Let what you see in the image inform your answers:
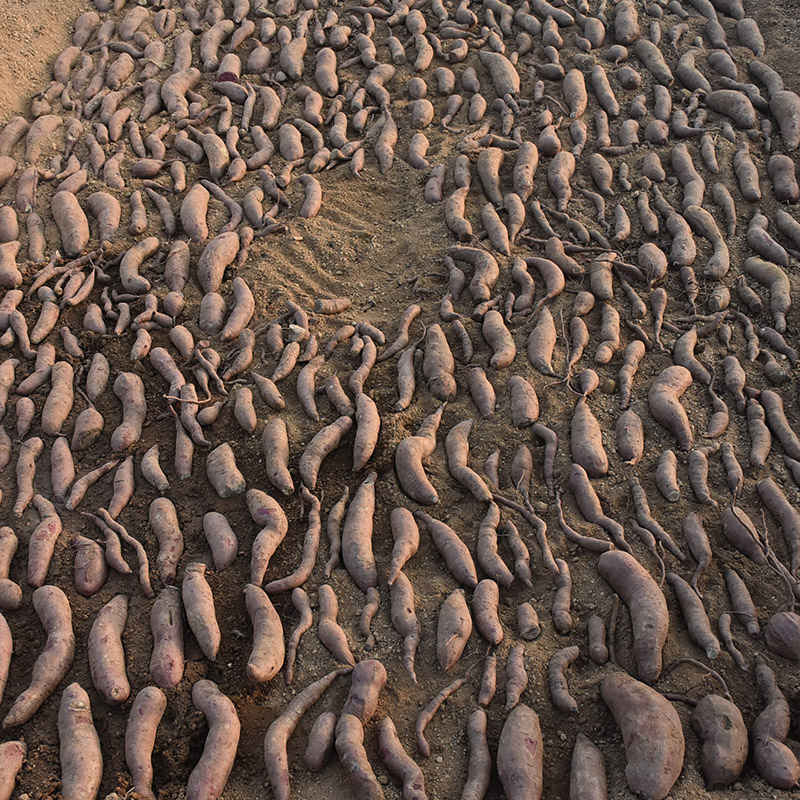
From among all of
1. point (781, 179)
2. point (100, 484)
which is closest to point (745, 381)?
point (781, 179)

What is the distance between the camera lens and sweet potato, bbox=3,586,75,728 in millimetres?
3617

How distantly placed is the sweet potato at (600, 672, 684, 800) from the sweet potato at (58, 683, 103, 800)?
216 centimetres

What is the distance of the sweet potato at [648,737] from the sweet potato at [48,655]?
2.46 meters

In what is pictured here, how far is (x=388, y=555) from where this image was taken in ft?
14.0

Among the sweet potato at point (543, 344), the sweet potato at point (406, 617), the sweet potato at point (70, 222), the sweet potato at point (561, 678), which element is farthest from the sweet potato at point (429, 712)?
the sweet potato at point (70, 222)

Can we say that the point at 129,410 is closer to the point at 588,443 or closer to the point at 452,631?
the point at 452,631

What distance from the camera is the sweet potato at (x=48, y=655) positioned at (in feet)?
11.9

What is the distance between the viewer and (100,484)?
4672 mm

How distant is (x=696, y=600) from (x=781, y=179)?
12.8 feet

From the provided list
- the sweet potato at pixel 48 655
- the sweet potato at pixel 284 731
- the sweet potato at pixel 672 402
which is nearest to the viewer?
the sweet potato at pixel 284 731

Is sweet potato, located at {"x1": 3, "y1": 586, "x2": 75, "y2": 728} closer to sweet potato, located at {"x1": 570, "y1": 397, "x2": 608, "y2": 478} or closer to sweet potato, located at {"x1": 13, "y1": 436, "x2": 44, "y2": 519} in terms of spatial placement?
sweet potato, located at {"x1": 13, "y1": 436, "x2": 44, "y2": 519}

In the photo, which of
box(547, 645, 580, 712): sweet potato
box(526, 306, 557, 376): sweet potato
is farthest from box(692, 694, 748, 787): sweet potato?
box(526, 306, 557, 376): sweet potato

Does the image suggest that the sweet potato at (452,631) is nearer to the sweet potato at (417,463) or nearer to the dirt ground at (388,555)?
the dirt ground at (388,555)

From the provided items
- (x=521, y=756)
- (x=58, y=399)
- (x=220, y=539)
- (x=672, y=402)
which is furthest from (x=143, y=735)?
(x=672, y=402)
